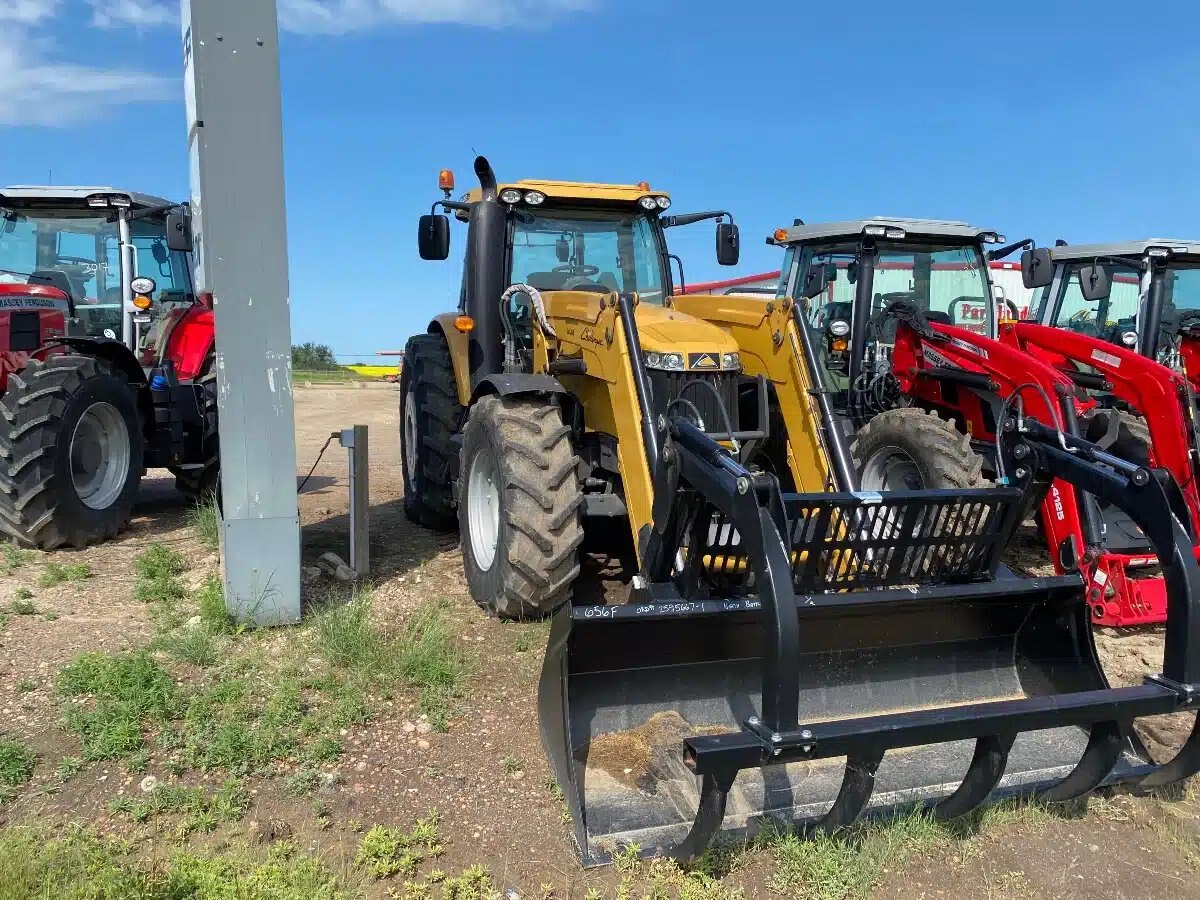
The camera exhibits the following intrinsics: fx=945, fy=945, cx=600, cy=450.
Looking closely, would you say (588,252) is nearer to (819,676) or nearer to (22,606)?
(819,676)

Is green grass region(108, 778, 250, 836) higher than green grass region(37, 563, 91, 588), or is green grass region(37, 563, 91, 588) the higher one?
green grass region(37, 563, 91, 588)

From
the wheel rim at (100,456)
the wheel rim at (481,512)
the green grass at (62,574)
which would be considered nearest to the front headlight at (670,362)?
the wheel rim at (481,512)

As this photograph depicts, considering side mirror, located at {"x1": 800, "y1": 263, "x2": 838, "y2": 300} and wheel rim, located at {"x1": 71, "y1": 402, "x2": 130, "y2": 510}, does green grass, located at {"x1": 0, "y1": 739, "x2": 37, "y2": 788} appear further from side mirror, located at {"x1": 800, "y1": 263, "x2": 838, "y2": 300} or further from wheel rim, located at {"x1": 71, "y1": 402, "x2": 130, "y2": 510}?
side mirror, located at {"x1": 800, "y1": 263, "x2": 838, "y2": 300}

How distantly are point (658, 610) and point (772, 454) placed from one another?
83.7 inches

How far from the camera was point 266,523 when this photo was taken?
4.76 m

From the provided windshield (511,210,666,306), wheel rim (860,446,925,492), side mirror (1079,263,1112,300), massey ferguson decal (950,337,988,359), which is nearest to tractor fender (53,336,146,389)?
windshield (511,210,666,306)

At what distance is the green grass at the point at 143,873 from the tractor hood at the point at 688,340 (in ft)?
9.04

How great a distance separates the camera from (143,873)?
2.69 meters

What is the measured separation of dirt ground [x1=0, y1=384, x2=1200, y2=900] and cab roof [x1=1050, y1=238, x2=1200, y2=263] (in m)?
4.53

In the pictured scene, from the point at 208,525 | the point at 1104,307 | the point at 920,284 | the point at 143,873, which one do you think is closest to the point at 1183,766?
the point at 143,873

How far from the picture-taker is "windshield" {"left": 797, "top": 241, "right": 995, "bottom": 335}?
293 inches

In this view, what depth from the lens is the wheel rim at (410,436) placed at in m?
7.25

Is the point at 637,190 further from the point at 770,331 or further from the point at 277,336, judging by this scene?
the point at 277,336

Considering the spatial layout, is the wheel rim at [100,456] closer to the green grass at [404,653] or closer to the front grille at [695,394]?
the green grass at [404,653]
